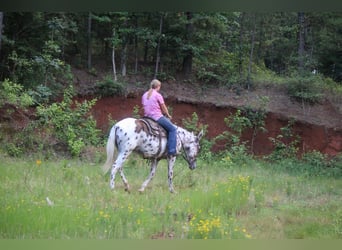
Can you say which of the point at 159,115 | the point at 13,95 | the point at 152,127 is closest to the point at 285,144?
the point at 159,115

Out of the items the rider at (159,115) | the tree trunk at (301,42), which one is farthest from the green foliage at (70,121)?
the tree trunk at (301,42)

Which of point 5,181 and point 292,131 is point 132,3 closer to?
point 5,181

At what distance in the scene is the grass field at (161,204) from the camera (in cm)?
475

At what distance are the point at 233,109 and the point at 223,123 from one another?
16.8 inches

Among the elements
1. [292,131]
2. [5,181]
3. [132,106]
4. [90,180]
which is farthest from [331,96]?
[5,181]

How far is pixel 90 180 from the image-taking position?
6441 millimetres

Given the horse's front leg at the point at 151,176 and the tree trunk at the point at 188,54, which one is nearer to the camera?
the horse's front leg at the point at 151,176

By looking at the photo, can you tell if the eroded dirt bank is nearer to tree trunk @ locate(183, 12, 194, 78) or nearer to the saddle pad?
tree trunk @ locate(183, 12, 194, 78)

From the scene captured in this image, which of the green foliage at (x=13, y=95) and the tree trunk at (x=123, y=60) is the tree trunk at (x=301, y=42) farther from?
the green foliage at (x=13, y=95)

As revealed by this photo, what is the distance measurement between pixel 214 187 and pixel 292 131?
4.68 meters

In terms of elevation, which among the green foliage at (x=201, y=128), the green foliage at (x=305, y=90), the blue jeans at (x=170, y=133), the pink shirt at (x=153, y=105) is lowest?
the green foliage at (x=201, y=128)

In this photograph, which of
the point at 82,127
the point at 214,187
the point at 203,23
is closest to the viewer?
the point at 214,187

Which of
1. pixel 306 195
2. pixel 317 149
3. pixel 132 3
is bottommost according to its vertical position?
pixel 317 149

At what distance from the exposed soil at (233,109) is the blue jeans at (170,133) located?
339cm
